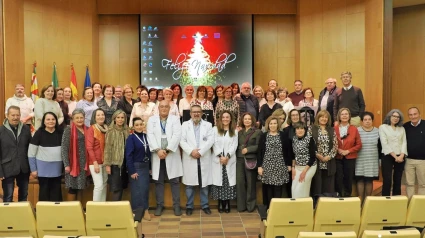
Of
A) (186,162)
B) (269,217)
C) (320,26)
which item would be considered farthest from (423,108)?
(269,217)

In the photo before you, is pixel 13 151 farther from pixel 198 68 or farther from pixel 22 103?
pixel 198 68

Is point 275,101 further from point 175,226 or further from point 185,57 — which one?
point 185,57

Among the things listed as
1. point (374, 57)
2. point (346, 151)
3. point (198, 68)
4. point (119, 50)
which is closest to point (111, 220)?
point (346, 151)

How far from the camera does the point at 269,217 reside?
155 inches

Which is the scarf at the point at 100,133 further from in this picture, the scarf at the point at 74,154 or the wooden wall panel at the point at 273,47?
the wooden wall panel at the point at 273,47

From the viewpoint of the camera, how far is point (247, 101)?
7.50m

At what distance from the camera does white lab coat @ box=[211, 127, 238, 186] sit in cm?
616

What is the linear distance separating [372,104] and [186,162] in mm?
4378

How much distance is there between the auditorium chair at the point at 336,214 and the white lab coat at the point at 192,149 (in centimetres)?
246

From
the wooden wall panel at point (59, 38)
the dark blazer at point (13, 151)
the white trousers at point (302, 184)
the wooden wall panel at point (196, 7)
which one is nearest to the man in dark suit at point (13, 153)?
the dark blazer at point (13, 151)

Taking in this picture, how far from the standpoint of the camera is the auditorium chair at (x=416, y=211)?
3.95 meters

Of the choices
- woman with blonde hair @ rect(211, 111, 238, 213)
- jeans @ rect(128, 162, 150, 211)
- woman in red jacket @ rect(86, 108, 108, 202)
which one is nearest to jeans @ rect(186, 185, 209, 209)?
woman with blonde hair @ rect(211, 111, 238, 213)

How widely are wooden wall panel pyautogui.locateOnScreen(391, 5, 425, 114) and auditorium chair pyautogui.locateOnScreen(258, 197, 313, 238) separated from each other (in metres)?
7.54

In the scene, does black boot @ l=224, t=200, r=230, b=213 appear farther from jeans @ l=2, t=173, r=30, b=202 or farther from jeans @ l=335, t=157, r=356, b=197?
jeans @ l=2, t=173, r=30, b=202
